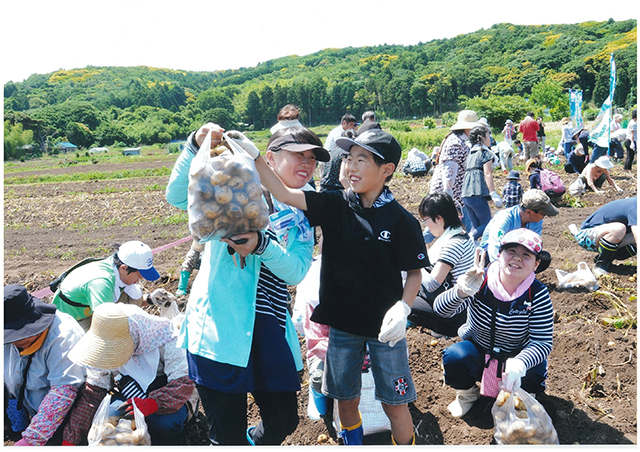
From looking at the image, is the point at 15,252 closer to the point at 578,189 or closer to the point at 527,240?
the point at 527,240

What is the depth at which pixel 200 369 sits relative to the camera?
182 centimetres

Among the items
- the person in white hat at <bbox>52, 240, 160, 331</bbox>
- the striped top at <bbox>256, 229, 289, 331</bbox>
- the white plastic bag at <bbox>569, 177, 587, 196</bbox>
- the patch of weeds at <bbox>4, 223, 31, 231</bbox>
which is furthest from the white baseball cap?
the patch of weeds at <bbox>4, 223, 31, 231</bbox>

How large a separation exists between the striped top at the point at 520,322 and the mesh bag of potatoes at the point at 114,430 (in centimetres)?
179

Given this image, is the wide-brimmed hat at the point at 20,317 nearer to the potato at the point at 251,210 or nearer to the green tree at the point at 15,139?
the potato at the point at 251,210

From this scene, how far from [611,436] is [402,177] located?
419 inches

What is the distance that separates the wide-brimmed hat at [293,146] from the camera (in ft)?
6.32

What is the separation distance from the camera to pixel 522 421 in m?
2.09

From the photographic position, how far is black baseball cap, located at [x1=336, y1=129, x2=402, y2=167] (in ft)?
6.45

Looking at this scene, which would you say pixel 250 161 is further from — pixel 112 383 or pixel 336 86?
pixel 336 86

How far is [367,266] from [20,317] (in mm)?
1879

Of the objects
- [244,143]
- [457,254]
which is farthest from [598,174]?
[244,143]

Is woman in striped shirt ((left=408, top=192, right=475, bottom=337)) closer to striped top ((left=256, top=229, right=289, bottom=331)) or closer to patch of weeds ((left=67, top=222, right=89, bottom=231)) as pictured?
striped top ((left=256, top=229, right=289, bottom=331))

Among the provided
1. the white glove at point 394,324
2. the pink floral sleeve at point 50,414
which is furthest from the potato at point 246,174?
the pink floral sleeve at point 50,414

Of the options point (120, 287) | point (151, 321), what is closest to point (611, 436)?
point (151, 321)
